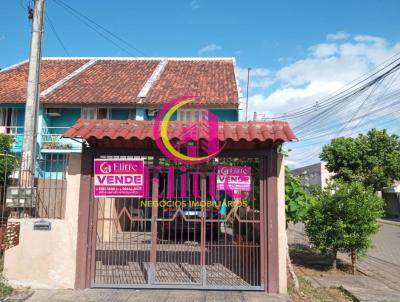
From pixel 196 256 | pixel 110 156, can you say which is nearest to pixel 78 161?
pixel 110 156

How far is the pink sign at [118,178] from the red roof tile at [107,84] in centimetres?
1111

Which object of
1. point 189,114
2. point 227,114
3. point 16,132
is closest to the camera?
point 189,114

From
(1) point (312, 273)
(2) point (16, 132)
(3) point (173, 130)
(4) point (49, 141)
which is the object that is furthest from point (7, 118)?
(1) point (312, 273)

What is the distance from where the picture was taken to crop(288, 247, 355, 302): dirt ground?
6.46m

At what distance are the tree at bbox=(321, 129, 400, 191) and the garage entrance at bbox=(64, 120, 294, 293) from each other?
67.4 feet

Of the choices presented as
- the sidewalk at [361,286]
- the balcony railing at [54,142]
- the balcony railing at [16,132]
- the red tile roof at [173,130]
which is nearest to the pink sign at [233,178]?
the red tile roof at [173,130]

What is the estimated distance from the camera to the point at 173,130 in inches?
250

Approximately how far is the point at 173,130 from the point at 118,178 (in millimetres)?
1277

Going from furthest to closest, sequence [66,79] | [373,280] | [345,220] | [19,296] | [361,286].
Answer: [66,79]
[345,220]
[373,280]
[361,286]
[19,296]

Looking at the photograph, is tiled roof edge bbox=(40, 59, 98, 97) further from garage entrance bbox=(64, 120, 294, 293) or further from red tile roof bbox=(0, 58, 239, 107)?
garage entrance bbox=(64, 120, 294, 293)

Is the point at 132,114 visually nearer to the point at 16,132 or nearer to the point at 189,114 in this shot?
the point at 189,114

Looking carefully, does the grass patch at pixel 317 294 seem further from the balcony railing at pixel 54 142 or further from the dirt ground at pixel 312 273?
the balcony railing at pixel 54 142

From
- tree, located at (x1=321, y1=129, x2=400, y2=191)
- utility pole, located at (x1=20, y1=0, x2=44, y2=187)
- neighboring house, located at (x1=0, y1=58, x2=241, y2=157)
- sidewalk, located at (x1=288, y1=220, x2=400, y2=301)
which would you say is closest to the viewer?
sidewalk, located at (x1=288, y1=220, x2=400, y2=301)

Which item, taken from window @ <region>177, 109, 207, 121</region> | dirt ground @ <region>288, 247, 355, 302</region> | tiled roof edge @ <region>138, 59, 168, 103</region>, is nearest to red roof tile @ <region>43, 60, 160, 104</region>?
tiled roof edge @ <region>138, 59, 168, 103</region>
